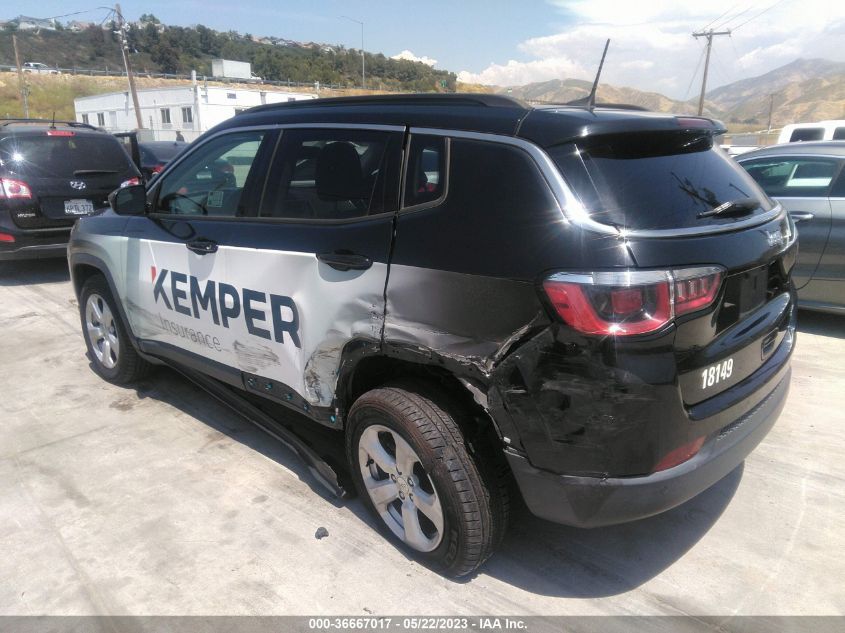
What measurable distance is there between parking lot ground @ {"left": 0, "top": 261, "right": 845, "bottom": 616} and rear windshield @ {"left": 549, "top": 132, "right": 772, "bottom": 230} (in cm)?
148

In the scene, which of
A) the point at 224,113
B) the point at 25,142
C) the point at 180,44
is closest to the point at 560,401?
the point at 25,142

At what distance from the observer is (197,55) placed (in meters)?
110

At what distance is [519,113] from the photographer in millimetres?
2348

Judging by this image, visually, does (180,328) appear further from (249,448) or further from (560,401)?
(560,401)

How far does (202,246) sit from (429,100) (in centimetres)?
150

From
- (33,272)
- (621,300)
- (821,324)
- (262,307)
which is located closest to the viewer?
(621,300)

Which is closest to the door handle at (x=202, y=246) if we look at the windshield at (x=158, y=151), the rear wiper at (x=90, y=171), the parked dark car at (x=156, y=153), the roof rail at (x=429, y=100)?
the roof rail at (x=429, y=100)

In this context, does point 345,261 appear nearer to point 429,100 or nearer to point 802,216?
point 429,100

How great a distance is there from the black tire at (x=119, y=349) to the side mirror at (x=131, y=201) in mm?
647

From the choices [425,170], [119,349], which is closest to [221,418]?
[119,349]

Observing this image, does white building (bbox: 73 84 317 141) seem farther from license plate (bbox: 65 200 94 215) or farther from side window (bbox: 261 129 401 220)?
side window (bbox: 261 129 401 220)

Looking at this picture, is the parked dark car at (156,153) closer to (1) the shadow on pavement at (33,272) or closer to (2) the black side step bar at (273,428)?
(1) the shadow on pavement at (33,272)

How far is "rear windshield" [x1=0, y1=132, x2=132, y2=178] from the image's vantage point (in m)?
7.28

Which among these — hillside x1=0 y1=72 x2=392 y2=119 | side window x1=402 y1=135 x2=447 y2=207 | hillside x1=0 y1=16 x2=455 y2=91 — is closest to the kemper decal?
side window x1=402 y1=135 x2=447 y2=207
